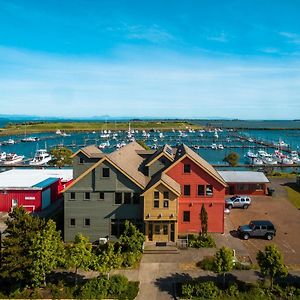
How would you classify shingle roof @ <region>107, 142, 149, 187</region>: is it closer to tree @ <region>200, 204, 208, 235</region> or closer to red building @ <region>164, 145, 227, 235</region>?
red building @ <region>164, 145, 227, 235</region>

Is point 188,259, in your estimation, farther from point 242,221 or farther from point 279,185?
point 279,185

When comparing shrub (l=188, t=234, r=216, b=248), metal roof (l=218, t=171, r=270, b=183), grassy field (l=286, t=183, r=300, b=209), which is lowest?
shrub (l=188, t=234, r=216, b=248)

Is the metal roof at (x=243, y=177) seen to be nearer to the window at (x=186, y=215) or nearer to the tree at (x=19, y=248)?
the window at (x=186, y=215)

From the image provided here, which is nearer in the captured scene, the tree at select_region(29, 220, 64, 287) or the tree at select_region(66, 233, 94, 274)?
the tree at select_region(29, 220, 64, 287)

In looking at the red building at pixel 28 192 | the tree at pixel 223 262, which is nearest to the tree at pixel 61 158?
the red building at pixel 28 192

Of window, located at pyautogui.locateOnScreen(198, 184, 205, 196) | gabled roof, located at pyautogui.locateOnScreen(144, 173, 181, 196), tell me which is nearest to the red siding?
Answer: window, located at pyautogui.locateOnScreen(198, 184, 205, 196)

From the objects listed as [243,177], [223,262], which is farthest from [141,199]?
[243,177]

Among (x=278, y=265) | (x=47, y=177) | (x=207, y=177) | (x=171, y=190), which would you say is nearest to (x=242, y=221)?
(x=207, y=177)

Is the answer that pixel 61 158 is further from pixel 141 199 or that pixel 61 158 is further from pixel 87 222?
pixel 141 199
